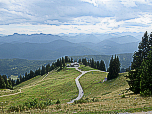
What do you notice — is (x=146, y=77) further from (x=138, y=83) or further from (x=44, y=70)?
(x=44, y=70)

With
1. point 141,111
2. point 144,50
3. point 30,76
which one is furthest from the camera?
point 30,76

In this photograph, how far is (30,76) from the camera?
484 feet

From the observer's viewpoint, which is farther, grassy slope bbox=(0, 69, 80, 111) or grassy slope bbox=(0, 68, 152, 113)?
grassy slope bbox=(0, 69, 80, 111)

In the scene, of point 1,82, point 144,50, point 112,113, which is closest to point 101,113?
point 112,113

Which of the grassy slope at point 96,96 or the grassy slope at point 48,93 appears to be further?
the grassy slope at point 48,93

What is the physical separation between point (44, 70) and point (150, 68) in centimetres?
14121

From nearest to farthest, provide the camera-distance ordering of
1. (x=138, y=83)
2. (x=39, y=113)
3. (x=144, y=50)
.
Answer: (x=39, y=113) < (x=138, y=83) < (x=144, y=50)

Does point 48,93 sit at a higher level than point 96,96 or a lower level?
lower

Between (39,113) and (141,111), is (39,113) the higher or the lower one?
the lower one

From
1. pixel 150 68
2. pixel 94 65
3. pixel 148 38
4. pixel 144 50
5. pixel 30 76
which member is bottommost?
pixel 30 76

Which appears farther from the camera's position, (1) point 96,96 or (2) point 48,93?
(2) point 48,93

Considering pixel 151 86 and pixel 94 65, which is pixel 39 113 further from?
pixel 94 65

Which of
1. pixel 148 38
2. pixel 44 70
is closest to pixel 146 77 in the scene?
pixel 148 38

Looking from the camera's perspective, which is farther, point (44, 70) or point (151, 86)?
point (44, 70)
